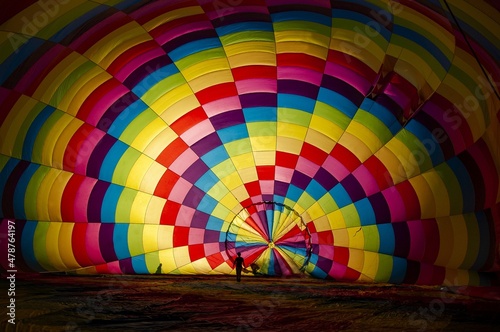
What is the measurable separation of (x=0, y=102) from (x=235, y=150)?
2.77 meters

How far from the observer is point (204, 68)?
6777mm

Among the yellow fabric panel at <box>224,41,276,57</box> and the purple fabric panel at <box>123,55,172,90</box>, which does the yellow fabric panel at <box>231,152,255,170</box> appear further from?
the purple fabric panel at <box>123,55,172,90</box>

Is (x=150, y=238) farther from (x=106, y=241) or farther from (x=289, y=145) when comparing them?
(x=289, y=145)

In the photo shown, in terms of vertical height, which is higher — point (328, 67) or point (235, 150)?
point (328, 67)


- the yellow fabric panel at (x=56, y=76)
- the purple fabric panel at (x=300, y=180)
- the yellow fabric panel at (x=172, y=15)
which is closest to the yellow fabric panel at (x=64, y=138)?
the yellow fabric panel at (x=56, y=76)

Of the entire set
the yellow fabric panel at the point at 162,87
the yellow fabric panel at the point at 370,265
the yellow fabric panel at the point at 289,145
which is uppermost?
the yellow fabric panel at the point at 162,87

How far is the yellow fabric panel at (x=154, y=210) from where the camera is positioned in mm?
7711

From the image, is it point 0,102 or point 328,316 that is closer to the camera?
point 328,316

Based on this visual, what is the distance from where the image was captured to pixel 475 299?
16.6ft

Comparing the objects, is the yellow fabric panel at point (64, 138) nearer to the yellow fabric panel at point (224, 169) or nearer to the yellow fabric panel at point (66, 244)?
the yellow fabric panel at point (66, 244)

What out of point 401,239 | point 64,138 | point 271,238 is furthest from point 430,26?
point 64,138

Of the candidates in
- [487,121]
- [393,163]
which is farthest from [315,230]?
[487,121]

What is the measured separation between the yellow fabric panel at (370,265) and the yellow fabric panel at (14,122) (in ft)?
13.8

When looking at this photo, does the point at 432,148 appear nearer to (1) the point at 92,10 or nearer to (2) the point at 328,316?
(2) the point at 328,316
